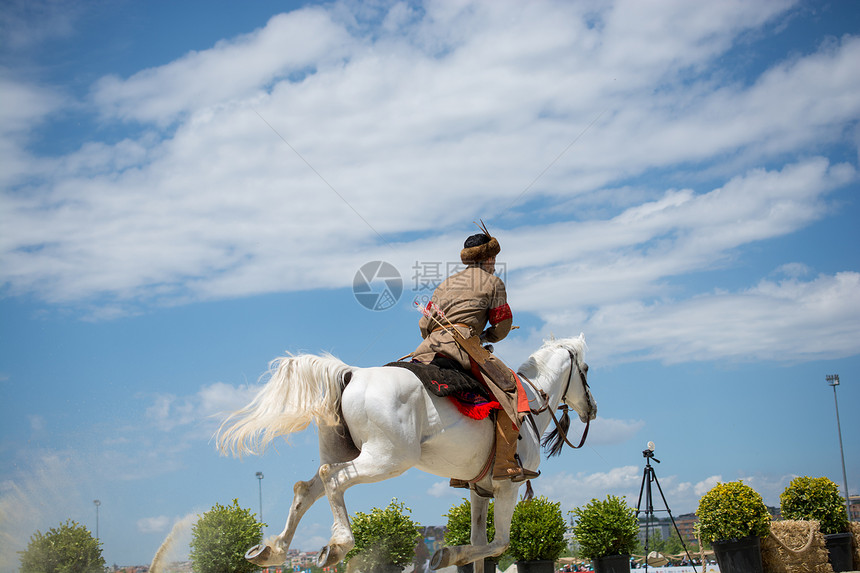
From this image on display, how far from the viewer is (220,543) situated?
647 cm

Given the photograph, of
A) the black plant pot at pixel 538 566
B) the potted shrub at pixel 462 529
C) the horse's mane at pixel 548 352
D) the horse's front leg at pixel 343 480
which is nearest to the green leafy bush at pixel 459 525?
the potted shrub at pixel 462 529

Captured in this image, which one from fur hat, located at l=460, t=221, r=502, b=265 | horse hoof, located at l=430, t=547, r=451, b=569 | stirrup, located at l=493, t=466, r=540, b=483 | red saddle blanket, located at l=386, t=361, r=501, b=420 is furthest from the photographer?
fur hat, located at l=460, t=221, r=502, b=265

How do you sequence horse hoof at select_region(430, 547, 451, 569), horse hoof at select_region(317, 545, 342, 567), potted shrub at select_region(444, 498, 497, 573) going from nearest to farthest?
1. horse hoof at select_region(317, 545, 342, 567)
2. horse hoof at select_region(430, 547, 451, 569)
3. potted shrub at select_region(444, 498, 497, 573)

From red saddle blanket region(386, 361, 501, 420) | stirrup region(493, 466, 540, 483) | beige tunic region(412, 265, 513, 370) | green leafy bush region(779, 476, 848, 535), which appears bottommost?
green leafy bush region(779, 476, 848, 535)

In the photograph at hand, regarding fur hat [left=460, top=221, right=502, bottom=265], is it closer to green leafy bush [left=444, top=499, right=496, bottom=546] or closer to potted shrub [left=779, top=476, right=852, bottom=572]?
green leafy bush [left=444, top=499, right=496, bottom=546]

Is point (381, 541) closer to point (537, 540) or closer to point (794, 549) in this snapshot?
point (537, 540)

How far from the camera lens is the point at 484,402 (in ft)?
17.9

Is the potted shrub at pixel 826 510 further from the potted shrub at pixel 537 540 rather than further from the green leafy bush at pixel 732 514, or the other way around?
the potted shrub at pixel 537 540

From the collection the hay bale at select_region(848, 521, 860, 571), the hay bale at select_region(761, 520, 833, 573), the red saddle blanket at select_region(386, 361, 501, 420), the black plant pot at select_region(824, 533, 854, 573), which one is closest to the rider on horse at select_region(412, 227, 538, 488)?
the red saddle blanket at select_region(386, 361, 501, 420)

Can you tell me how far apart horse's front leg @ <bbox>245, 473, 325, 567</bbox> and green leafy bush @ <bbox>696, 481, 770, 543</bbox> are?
19.3 feet

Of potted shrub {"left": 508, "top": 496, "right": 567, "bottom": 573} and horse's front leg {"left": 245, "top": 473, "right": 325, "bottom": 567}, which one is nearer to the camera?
horse's front leg {"left": 245, "top": 473, "right": 325, "bottom": 567}

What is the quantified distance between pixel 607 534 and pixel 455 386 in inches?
181

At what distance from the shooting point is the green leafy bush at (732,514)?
8.36m

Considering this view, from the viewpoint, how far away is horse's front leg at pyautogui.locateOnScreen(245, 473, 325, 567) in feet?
15.1
